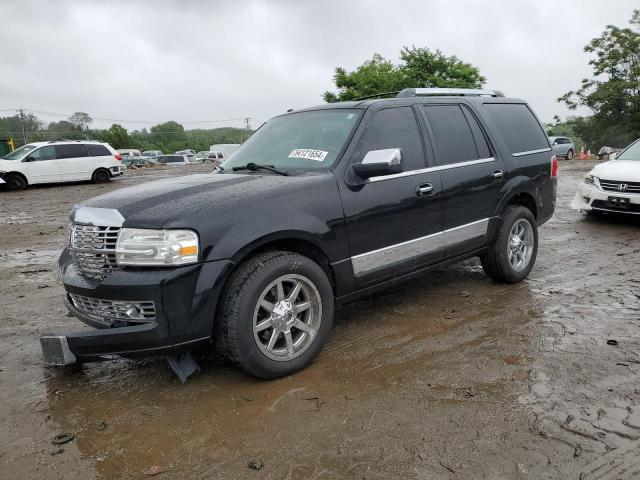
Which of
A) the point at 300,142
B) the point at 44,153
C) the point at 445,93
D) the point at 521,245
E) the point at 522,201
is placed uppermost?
the point at 44,153

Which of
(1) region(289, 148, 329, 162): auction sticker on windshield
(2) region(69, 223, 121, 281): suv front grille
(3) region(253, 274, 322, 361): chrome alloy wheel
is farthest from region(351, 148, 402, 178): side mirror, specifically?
(2) region(69, 223, 121, 281): suv front grille

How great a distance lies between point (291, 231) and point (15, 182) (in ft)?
64.0

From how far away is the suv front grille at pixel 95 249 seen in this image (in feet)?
10.1

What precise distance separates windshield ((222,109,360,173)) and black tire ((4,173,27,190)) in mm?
17801

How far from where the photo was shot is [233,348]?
Result: 311 cm

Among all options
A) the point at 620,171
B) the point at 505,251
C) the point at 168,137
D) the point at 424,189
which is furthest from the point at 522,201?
the point at 168,137

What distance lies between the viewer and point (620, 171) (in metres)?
8.32

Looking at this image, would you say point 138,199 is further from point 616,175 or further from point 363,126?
point 616,175

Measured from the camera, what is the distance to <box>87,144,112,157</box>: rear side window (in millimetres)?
20700

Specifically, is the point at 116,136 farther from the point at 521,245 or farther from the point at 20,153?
the point at 521,245

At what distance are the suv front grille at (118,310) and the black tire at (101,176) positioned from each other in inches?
762

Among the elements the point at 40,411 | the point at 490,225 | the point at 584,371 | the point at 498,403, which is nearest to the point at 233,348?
the point at 40,411

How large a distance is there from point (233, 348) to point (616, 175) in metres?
7.59

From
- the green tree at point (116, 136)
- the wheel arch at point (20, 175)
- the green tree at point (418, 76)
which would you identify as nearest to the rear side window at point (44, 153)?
the wheel arch at point (20, 175)
